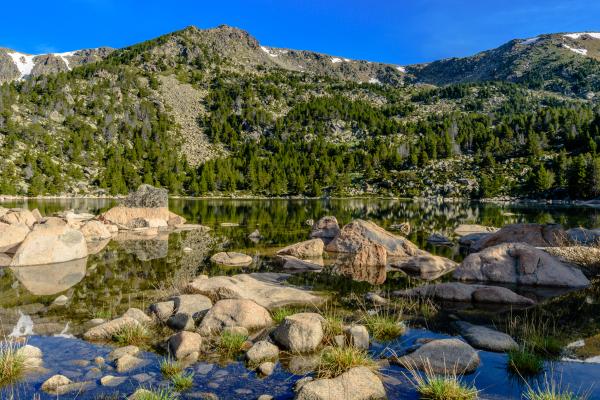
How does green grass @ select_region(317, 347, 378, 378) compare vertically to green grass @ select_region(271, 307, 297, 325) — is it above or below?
above

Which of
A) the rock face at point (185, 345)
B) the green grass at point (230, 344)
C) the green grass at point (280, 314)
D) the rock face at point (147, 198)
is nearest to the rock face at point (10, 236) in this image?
the green grass at point (280, 314)

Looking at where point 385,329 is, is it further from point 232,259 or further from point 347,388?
point 232,259

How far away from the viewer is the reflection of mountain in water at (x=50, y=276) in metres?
16.7

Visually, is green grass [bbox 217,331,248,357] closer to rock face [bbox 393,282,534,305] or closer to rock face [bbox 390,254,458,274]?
rock face [bbox 393,282,534,305]

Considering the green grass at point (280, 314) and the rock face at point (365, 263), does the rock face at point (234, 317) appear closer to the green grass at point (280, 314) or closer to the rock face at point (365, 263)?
the green grass at point (280, 314)

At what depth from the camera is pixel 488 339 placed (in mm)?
10516

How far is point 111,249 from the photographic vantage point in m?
27.7

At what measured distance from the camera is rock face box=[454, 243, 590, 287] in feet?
59.2

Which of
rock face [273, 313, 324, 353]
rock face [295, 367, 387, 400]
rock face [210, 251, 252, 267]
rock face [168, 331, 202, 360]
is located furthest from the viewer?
rock face [210, 251, 252, 267]

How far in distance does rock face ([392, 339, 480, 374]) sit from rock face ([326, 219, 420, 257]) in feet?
55.1

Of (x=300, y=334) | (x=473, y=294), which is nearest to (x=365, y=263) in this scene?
(x=473, y=294)

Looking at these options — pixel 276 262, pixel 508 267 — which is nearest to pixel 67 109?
pixel 276 262

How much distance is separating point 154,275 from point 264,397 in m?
14.0

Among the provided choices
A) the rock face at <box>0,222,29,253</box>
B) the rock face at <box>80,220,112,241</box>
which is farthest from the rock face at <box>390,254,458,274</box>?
the rock face at <box>0,222,29,253</box>
